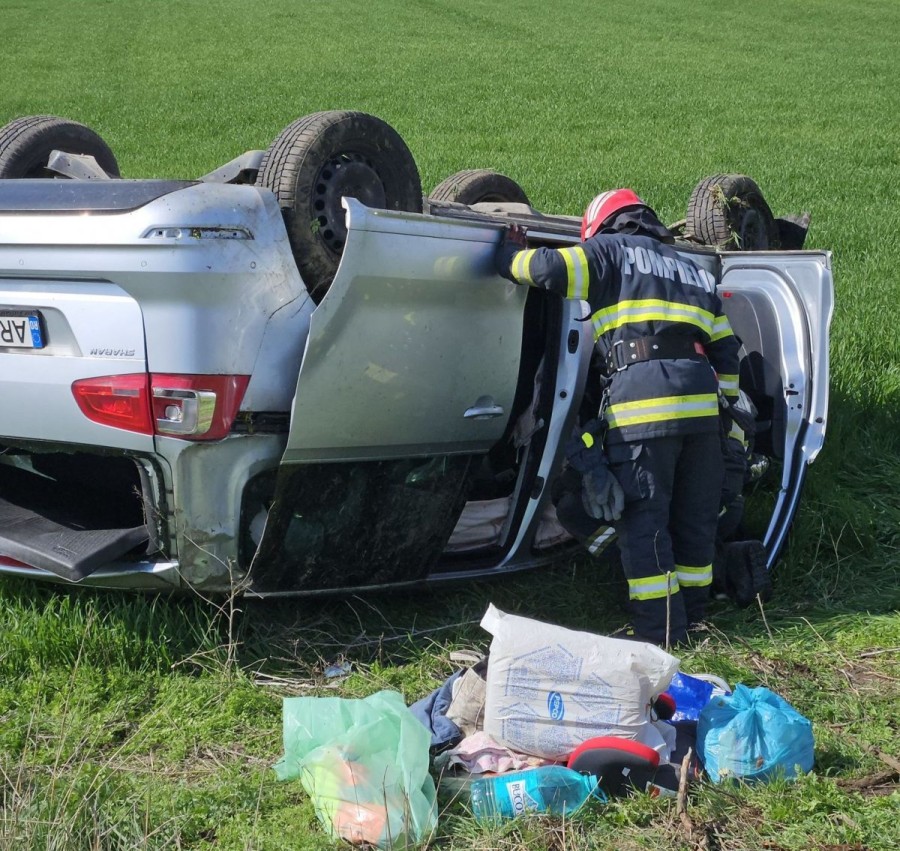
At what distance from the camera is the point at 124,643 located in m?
3.68

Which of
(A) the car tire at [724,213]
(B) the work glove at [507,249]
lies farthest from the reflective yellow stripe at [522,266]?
(A) the car tire at [724,213]

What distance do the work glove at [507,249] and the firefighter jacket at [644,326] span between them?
183 mm

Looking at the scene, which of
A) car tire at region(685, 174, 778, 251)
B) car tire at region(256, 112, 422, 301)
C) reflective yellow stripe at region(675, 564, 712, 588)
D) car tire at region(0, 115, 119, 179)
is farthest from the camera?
car tire at region(685, 174, 778, 251)

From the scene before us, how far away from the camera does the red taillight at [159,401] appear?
3.23m

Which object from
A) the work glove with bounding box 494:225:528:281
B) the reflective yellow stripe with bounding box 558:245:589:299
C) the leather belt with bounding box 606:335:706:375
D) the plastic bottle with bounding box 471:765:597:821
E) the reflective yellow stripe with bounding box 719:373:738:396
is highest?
the work glove with bounding box 494:225:528:281

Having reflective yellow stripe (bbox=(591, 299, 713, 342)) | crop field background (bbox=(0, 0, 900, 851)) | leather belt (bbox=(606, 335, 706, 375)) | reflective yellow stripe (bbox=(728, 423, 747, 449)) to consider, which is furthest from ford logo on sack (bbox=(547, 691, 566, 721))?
reflective yellow stripe (bbox=(728, 423, 747, 449))

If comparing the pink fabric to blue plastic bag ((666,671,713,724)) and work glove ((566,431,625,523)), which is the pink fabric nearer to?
blue plastic bag ((666,671,713,724))

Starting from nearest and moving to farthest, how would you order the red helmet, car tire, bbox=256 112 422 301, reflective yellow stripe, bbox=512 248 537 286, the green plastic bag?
the green plastic bag < car tire, bbox=256 112 422 301 < reflective yellow stripe, bbox=512 248 537 286 < the red helmet

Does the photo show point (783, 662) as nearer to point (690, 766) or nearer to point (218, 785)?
point (690, 766)

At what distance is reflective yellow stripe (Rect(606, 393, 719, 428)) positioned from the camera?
3.97m

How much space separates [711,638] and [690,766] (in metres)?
1.02

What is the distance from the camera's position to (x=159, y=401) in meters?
3.24

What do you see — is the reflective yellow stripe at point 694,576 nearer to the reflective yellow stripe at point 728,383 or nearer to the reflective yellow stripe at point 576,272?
the reflective yellow stripe at point 728,383

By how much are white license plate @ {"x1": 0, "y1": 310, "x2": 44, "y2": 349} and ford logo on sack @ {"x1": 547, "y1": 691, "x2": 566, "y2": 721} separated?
178 cm
